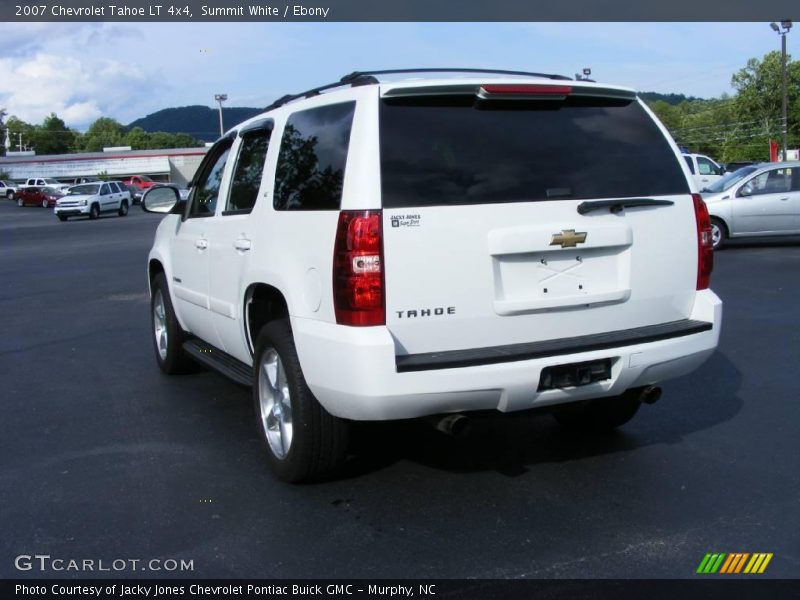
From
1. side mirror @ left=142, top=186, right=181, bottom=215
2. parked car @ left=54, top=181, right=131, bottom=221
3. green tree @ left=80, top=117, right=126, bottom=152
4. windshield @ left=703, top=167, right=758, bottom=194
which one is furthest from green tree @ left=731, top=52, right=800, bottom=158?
green tree @ left=80, top=117, right=126, bottom=152

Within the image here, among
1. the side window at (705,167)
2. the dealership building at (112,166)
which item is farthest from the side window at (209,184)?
the dealership building at (112,166)

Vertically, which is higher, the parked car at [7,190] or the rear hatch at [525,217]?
the parked car at [7,190]

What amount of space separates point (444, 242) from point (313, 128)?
3.56 ft

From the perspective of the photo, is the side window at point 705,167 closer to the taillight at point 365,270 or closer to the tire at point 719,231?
the tire at point 719,231

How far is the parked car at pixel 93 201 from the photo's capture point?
39438 millimetres

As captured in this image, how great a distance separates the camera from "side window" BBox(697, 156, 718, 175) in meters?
26.8

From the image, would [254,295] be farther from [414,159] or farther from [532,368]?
[532,368]

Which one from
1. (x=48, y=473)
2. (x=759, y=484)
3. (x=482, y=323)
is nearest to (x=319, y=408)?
(x=482, y=323)

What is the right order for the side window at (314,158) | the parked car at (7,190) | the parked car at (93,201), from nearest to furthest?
the side window at (314,158)
the parked car at (93,201)
the parked car at (7,190)

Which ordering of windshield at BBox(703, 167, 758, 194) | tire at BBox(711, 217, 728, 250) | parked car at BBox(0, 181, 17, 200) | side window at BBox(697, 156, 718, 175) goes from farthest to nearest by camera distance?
parked car at BBox(0, 181, 17, 200) → side window at BBox(697, 156, 718, 175) → windshield at BBox(703, 167, 758, 194) → tire at BBox(711, 217, 728, 250)

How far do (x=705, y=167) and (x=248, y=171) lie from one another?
24583mm

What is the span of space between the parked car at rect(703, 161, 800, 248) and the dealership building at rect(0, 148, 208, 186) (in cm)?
7977

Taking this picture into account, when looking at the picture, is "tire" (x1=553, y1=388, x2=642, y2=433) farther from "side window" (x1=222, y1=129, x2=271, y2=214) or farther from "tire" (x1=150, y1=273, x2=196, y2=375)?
"tire" (x1=150, y1=273, x2=196, y2=375)

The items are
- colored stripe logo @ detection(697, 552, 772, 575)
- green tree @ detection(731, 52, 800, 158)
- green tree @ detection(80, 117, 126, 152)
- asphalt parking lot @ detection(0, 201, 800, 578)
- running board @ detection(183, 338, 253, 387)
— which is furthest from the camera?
green tree @ detection(80, 117, 126, 152)
